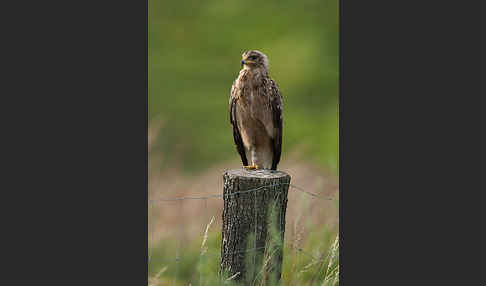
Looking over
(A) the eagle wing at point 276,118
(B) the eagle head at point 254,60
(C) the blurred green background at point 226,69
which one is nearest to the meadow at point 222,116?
(C) the blurred green background at point 226,69

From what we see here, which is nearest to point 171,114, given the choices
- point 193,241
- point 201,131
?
point 201,131

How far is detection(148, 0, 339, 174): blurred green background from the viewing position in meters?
4.59

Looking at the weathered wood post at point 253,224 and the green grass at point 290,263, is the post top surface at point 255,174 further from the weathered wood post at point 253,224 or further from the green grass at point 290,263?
the green grass at point 290,263

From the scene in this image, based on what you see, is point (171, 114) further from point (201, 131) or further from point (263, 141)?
point (263, 141)

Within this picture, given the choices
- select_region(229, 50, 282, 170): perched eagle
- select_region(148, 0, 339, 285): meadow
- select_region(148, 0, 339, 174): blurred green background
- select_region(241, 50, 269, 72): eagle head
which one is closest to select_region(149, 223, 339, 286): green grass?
select_region(148, 0, 339, 285): meadow

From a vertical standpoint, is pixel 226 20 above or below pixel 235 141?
above

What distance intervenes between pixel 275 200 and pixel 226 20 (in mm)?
2111

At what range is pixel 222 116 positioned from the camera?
529 centimetres

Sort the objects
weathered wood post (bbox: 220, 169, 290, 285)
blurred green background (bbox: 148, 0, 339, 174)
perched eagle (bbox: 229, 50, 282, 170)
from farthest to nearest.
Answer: perched eagle (bbox: 229, 50, 282, 170), blurred green background (bbox: 148, 0, 339, 174), weathered wood post (bbox: 220, 169, 290, 285)

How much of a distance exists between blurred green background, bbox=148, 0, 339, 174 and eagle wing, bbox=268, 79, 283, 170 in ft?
0.46

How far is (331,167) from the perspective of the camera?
14.5ft

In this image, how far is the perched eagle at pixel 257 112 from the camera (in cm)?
474

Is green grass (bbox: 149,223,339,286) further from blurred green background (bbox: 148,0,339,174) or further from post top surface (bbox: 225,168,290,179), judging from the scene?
blurred green background (bbox: 148,0,339,174)

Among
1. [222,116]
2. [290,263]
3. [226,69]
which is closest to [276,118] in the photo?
[222,116]
